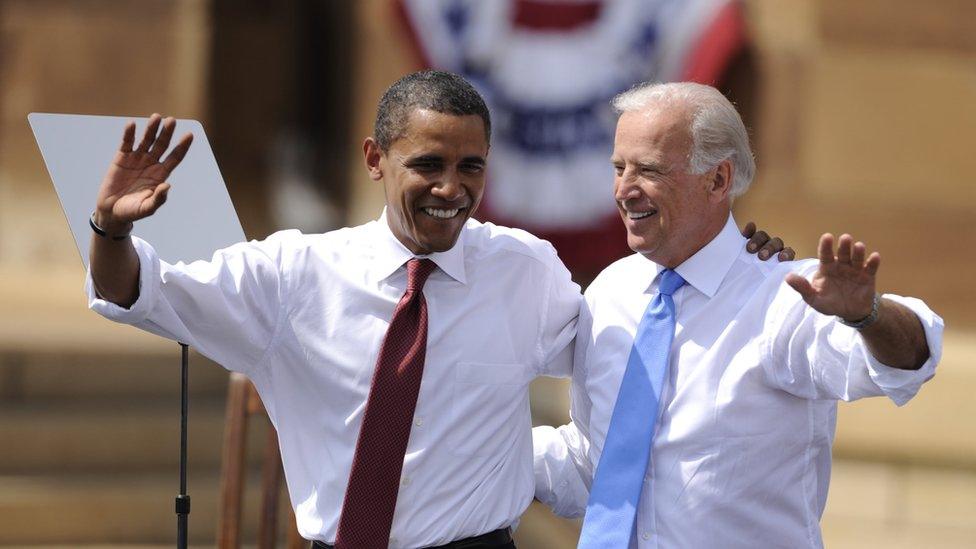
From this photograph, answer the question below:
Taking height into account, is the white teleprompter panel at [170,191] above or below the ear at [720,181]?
below

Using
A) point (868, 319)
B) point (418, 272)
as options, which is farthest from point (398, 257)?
point (868, 319)

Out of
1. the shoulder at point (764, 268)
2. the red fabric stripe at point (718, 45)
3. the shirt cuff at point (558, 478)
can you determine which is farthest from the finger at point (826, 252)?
the red fabric stripe at point (718, 45)

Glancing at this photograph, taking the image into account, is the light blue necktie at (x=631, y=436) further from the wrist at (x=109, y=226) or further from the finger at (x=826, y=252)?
the wrist at (x=109, y=226)

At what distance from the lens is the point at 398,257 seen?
3.24 m

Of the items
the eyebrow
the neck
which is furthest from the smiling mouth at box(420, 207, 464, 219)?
the neck

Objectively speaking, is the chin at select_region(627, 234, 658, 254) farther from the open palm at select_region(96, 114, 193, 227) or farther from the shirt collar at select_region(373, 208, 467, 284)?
the open palm at select_region(96, 114, 193, 227)

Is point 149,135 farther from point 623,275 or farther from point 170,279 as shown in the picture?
point 623,275

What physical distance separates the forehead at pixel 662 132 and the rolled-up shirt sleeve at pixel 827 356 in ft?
1.24

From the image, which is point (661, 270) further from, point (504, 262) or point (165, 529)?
point (165, 529)

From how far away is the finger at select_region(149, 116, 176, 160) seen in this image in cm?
284

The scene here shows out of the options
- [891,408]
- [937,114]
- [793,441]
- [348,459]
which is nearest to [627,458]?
[793,441]

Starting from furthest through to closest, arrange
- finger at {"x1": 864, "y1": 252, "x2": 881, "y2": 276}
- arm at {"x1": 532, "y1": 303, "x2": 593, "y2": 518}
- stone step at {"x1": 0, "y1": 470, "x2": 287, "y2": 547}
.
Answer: stone step at {"x1": 0, "y1": 470, "x2": 287, "y2": 547}, arm at {"x1": 532, "y1": 303, "x2": 593, "y2": 518}, finger at {"x1": 864, "y1": 252, "x2": 881, "y2": 276}

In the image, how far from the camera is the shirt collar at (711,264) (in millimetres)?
3236

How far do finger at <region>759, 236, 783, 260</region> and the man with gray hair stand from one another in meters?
0.02
